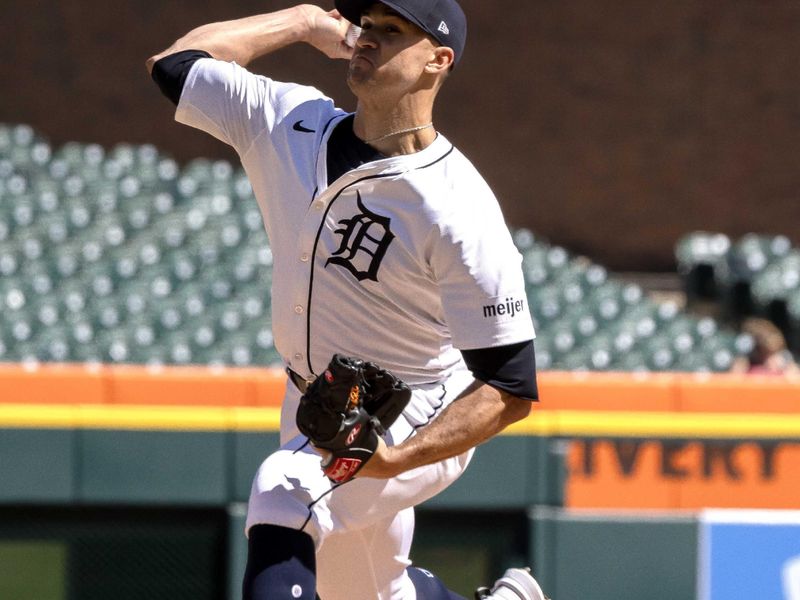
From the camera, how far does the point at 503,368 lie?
2.66 meters

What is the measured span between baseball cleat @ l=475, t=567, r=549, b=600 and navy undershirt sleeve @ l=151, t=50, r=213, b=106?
1278 mm

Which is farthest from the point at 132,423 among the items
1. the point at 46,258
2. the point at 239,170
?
the point at 239,170

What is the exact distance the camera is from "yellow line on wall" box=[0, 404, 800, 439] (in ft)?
15.4

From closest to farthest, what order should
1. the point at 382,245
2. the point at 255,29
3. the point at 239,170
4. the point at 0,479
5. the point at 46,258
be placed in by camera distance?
1. the point at 382,245
2. the point at 255,29
3. the point at 0,479
4. the point at 46,258
5. the point at 239,170

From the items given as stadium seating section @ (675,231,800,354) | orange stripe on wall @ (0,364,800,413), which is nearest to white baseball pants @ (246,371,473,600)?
orange stripe on wall @ (0,364,800,413)

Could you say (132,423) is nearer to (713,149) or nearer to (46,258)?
(46,258)

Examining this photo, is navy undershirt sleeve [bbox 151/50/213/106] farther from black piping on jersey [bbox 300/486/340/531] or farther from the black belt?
black piping on jersey [bbox 300/486/340/531]

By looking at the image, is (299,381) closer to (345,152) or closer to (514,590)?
(345,152)

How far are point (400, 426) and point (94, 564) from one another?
7.20 ft

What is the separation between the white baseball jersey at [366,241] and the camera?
8.74 feet

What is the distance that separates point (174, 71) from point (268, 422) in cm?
200

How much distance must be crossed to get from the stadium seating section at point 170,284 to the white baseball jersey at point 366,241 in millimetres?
4977

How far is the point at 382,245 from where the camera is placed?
274 cm

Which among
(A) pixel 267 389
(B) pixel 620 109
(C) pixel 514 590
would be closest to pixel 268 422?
(A) pixel 267 389
